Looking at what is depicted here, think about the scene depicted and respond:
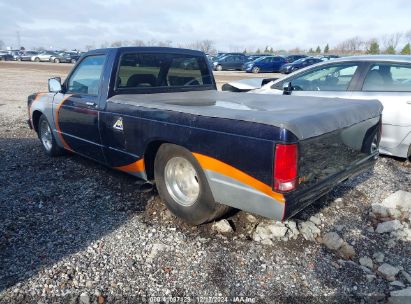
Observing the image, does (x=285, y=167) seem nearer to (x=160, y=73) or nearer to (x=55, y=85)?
(x=160, y=73)

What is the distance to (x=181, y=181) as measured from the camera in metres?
3.56

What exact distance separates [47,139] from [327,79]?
190 inches

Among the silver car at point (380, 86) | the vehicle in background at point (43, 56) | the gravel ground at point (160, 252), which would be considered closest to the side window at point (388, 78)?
the silver car at point (380, 86)

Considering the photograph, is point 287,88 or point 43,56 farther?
point 43,56

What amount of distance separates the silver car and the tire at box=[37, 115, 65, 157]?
152 inches

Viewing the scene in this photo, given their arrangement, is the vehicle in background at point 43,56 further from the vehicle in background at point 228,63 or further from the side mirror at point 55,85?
the side mirror at point 55,85

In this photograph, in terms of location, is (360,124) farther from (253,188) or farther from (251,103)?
(253,188)

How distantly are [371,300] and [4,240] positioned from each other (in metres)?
3.20

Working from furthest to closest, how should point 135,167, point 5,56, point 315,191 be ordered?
point 5,56
point 135,167
point 315,191

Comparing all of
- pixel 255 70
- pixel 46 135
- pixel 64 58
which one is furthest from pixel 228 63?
pixel 46 135

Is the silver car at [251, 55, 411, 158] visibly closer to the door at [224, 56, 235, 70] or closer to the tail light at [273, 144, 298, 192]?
the tail light at [273, 144, 298, 192]

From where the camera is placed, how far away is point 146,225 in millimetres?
3518

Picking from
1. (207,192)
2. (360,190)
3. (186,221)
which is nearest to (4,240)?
(186,221)

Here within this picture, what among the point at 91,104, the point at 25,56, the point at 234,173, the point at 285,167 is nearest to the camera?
the point at 285,167
